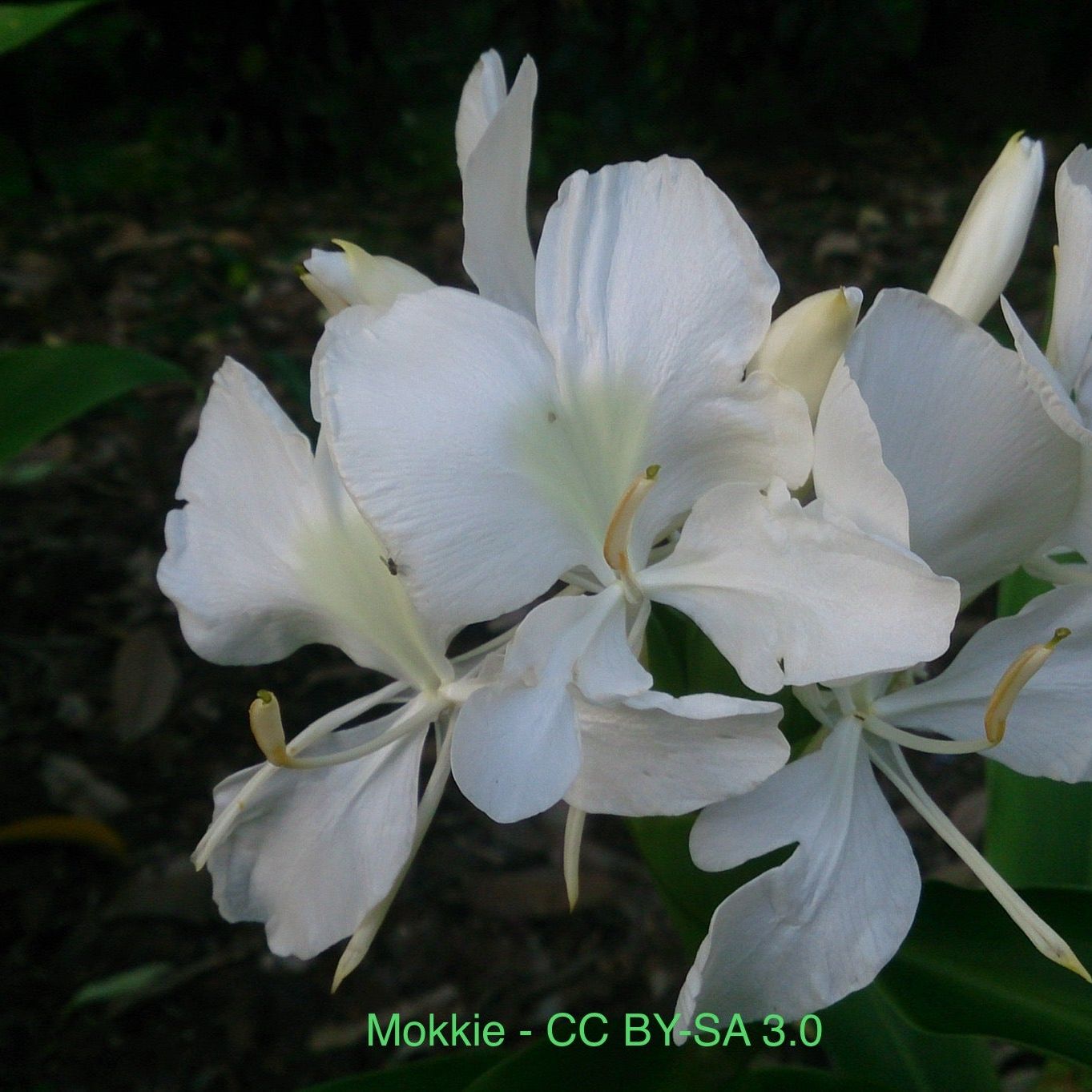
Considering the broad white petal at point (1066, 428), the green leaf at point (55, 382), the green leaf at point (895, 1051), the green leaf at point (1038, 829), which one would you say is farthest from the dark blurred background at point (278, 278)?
the broad white petal at point (1066, 428)

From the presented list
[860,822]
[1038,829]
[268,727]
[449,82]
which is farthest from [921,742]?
[449,82]

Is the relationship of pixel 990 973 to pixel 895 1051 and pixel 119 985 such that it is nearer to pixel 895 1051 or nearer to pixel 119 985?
pixel 895 1051

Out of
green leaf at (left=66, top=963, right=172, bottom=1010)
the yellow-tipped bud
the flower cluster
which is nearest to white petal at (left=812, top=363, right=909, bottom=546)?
the flower cluster

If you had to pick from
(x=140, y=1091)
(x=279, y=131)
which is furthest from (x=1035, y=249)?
(x=140, y=1091)

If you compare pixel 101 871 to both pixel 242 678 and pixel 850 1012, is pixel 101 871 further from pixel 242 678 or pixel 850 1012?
pixel 850 1012

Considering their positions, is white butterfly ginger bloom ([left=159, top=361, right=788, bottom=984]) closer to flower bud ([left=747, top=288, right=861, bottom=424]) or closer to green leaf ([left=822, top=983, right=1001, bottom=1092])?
flower bud ([left=747, top=288, right=861, bottom=424])

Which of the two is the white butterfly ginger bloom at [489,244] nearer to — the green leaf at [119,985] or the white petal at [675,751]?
the white petal at [675,751]
